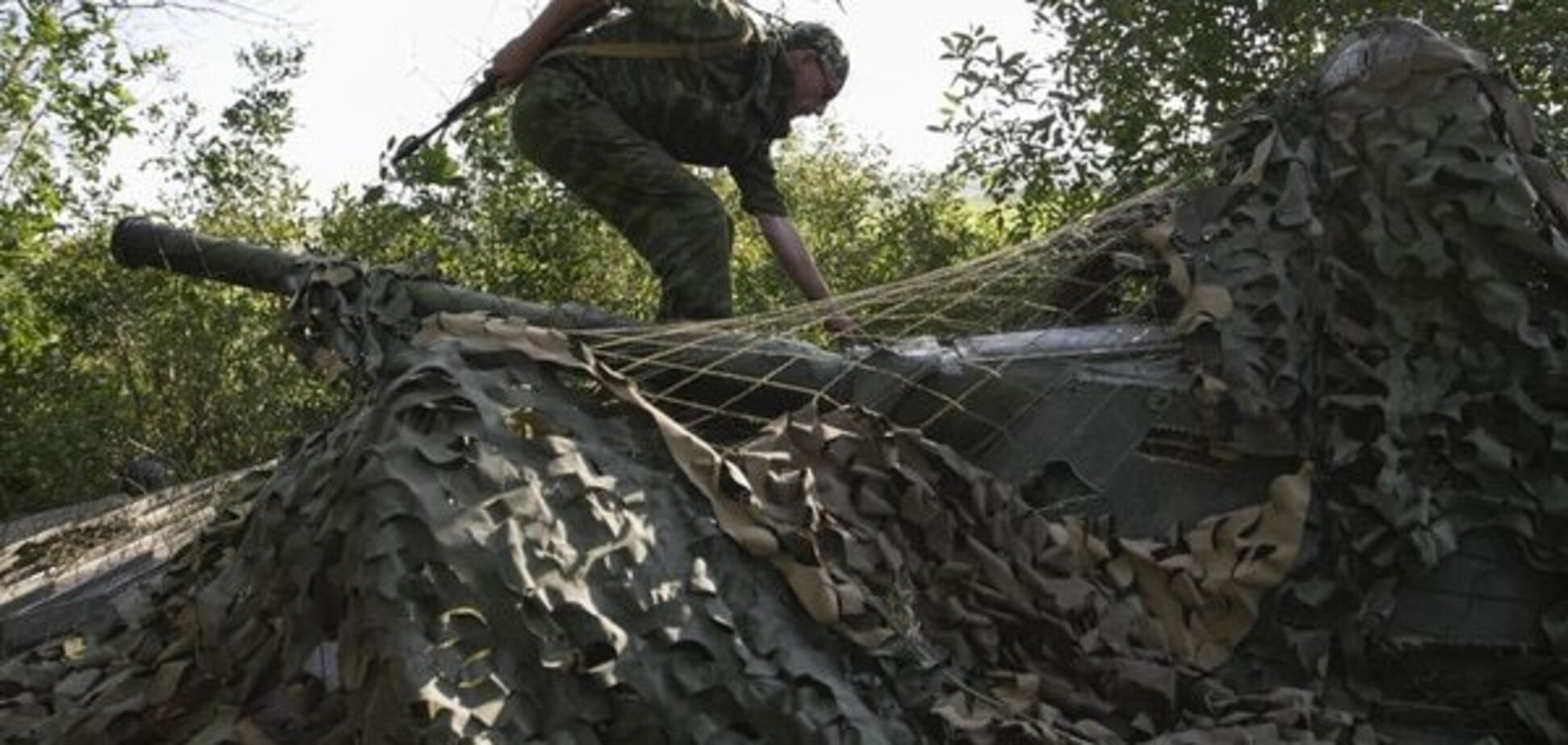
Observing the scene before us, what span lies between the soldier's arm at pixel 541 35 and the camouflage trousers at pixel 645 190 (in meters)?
0.09

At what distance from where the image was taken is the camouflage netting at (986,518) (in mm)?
2697

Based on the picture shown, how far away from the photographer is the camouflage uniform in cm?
528

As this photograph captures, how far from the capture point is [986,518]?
3465 millimetres

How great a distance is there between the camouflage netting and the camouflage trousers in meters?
1.00

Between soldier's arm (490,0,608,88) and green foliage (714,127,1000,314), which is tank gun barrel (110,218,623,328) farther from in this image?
green foliage (714,127,1000,314)

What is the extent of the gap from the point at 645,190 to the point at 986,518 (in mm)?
2151

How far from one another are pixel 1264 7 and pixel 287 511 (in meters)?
6.41

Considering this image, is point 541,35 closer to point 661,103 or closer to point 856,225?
point 661,103

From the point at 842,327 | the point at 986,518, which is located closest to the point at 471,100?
the point at 842,327

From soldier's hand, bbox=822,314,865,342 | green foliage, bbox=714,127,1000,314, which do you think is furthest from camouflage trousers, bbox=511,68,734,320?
green foliage, bbox=714,127,1000,314

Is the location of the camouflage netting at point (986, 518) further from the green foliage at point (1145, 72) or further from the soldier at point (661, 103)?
the green foliage at point (1145, 72)

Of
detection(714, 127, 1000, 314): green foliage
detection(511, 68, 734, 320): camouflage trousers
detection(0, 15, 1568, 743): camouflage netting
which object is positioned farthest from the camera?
detection(714, 127, 1000, 314): green foliage

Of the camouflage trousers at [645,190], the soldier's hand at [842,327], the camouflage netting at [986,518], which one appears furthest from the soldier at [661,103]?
the camouflage netting at [986,518]

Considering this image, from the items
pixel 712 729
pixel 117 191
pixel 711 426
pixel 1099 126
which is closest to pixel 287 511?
pixel 712 729
